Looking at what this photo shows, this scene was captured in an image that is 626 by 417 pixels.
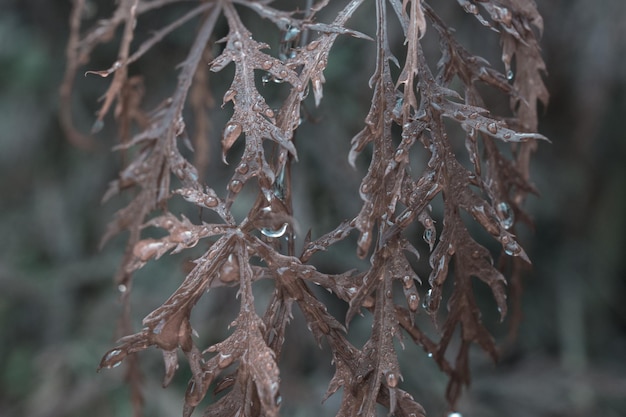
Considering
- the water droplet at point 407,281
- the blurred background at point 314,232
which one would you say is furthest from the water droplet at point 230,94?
the blurred background at point 314,232

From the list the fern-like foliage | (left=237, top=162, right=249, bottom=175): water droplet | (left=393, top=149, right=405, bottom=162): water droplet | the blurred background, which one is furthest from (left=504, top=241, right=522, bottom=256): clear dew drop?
the blurred background

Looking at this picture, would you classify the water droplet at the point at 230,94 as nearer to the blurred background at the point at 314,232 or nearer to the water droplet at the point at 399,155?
the water droplet at the point at 399,155

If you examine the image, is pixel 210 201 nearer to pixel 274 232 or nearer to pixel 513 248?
pixel 274 232

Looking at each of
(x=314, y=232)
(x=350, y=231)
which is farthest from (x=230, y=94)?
(x=314, y=232)

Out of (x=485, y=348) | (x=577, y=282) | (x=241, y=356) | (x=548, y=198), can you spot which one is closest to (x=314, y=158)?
(x=548, y=198)

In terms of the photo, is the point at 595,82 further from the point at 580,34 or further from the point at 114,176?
the point at 114,176
